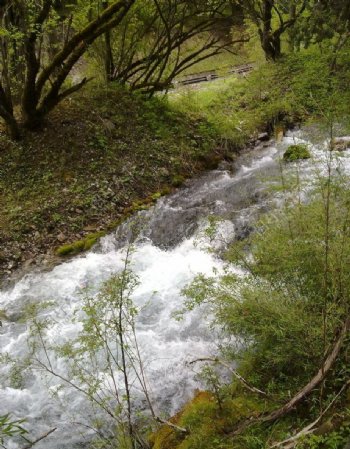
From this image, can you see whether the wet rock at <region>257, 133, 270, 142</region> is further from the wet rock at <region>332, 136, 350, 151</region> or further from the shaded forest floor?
the wet rock at <region>332, 136, 350, 151</region>

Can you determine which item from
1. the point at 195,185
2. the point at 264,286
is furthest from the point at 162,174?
the point at 264,286

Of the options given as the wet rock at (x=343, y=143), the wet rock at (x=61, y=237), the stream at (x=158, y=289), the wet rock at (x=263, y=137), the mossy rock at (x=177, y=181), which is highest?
the wet rock at (x=263, y=137)

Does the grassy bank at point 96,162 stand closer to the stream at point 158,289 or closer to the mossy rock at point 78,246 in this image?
the mossy rock at point 78,246

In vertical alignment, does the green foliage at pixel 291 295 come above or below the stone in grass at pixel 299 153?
below

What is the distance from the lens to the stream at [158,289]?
4.48 m

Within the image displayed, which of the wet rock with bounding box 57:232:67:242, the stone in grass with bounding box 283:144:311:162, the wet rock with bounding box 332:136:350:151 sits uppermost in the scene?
the stone in grass with bounding box 283:144:311:162

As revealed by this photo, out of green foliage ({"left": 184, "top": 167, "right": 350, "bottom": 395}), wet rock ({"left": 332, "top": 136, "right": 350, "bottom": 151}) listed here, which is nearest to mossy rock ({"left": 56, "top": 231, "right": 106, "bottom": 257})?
green foliage ({"left": 184, "top": 167, "right": 350, "bottom": 395})

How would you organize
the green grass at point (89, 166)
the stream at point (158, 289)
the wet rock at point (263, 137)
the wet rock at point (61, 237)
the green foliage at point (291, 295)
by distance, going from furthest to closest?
the wet rock at point (263, 137) → the green grass at point (89, 166) → the wet rock at point (61, 237) → the stream at point (158, 289) → the green foliage at point (291, 295)

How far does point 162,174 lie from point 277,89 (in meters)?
3.50

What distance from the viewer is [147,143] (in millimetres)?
10016

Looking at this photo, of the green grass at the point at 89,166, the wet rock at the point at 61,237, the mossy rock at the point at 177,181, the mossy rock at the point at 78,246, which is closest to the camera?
the mossy rock at the point at 78,246

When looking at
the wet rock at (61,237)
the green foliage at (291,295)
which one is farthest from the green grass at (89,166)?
the green foliage at (291,295)

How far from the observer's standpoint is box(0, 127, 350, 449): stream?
4.48 m

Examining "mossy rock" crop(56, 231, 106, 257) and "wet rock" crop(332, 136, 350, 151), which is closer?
"mossy rock" crop(56, 231, 106, 257)
